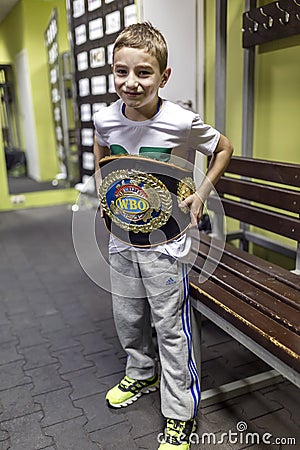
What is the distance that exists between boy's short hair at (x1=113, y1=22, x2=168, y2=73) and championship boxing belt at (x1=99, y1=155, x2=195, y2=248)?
0.95 ft

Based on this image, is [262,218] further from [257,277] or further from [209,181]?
[209,181]

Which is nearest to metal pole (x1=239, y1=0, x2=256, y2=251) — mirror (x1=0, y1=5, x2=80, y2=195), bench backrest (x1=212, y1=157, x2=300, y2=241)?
bench backrest (x1=212, y1=157, x2=300, y2=241)

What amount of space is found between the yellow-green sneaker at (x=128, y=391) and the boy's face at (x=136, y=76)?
1123mm

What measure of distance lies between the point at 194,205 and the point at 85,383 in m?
1.03

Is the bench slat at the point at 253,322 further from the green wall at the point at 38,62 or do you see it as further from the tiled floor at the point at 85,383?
the green wall at the point at 38,62

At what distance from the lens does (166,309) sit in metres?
1.38

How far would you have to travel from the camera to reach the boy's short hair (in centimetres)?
115

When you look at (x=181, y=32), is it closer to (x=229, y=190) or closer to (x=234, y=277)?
(x=229, y=190)

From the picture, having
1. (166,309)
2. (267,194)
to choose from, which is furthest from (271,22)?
(166,309)

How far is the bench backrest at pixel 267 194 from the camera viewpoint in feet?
5.60

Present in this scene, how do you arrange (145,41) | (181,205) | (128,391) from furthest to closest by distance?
(128,391) < (181,205) < (145,41)

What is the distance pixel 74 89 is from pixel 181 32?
2.21 metres

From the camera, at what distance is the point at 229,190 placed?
209 centimetres

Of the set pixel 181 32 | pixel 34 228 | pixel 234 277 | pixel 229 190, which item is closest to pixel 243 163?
pixel 229 190
